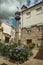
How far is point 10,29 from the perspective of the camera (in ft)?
146

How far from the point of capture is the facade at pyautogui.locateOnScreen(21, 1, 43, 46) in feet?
97.3

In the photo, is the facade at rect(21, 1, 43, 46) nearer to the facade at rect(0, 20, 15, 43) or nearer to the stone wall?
the stone wall

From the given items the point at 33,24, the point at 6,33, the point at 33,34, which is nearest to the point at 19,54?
the point at 33,34

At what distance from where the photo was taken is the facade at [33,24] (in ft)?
97.3

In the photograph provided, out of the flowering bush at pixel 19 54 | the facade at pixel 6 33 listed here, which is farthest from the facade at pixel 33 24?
the flowering bush at pixel 19 54

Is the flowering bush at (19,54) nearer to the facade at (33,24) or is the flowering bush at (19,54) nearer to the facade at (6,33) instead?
the facade at (33,24)

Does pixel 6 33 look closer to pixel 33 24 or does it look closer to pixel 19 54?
pixel 33 24

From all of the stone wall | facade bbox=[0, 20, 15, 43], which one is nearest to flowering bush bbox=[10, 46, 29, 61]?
the stone wall

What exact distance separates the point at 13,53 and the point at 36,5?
16146 millimetres

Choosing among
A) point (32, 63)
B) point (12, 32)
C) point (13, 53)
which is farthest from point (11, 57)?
point (12, 32)

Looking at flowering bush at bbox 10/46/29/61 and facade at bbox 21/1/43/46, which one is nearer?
flowering bush at bbox 10/46/29/61

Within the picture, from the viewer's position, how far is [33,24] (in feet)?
104

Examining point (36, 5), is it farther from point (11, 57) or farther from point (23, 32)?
point (11, 57)

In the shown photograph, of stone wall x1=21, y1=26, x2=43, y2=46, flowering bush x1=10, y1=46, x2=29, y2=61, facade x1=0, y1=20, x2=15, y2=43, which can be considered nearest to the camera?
flowering bush x1=10, y1=46, x2=29, y2=61
